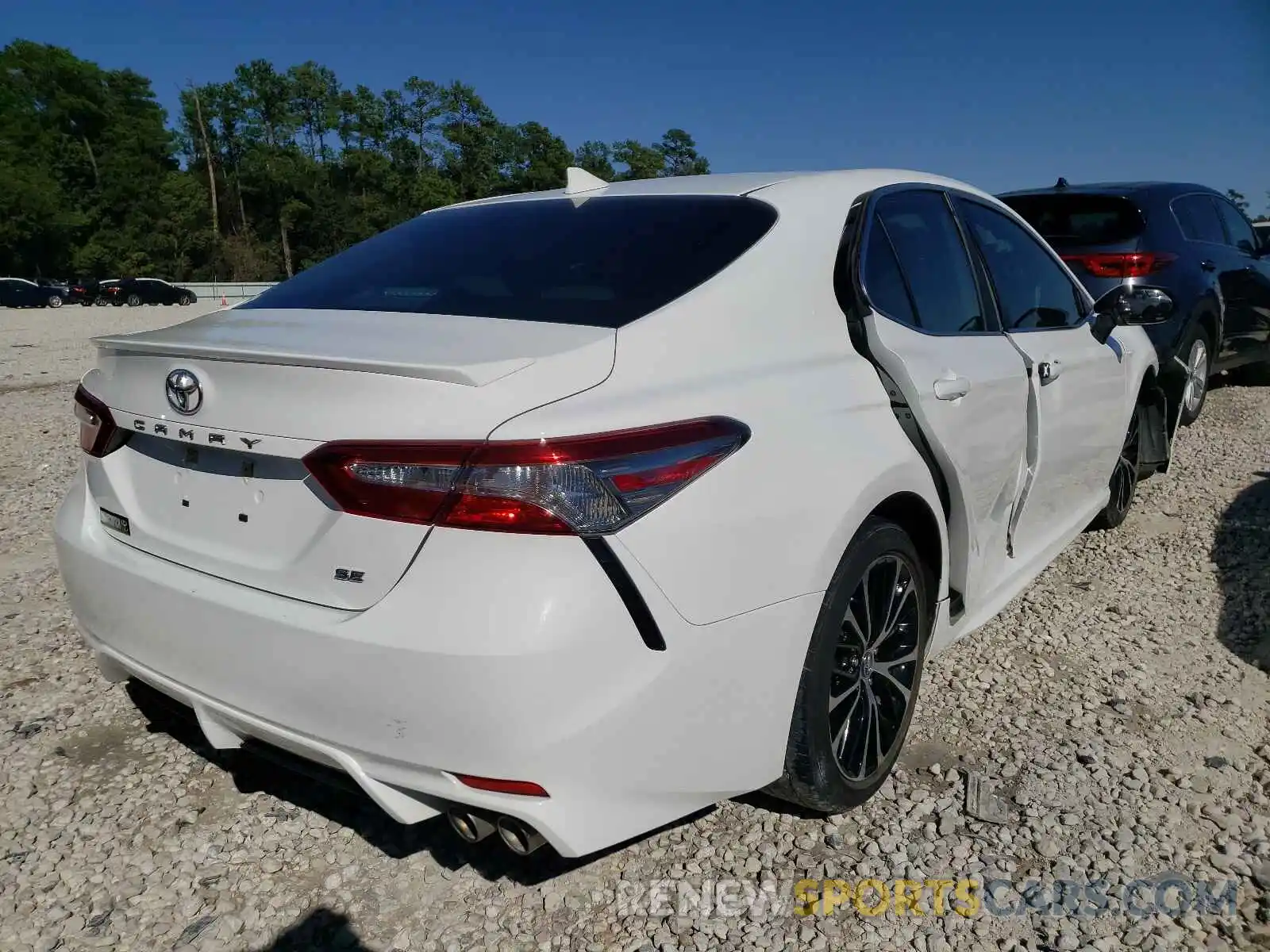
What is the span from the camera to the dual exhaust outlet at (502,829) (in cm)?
180

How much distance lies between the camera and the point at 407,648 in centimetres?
168

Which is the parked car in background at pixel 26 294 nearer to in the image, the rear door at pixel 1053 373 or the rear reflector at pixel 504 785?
the rear door at pixel 1053 373

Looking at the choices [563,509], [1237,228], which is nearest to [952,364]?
[563,509]

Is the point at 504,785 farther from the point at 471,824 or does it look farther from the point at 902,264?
the point at 902,264

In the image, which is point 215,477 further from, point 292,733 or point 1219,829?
point 1219,829

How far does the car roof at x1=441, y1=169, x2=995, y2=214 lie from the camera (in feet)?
8.68

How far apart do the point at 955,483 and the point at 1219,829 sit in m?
1.10

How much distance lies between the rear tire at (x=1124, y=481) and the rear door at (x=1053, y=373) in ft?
1.82

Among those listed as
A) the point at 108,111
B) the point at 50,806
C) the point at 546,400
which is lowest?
the point at 50,806

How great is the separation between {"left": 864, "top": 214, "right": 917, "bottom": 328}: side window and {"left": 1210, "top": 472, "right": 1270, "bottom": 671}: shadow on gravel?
1.99 metres

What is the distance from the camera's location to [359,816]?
8.18 feet

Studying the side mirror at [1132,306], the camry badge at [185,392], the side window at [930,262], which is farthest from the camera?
the side mirror at [1132,306]

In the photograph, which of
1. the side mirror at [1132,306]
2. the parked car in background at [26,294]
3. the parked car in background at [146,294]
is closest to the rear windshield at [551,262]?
the side mirror at [1132,306]

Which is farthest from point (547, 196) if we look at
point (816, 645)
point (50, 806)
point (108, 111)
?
point (108, 111)
